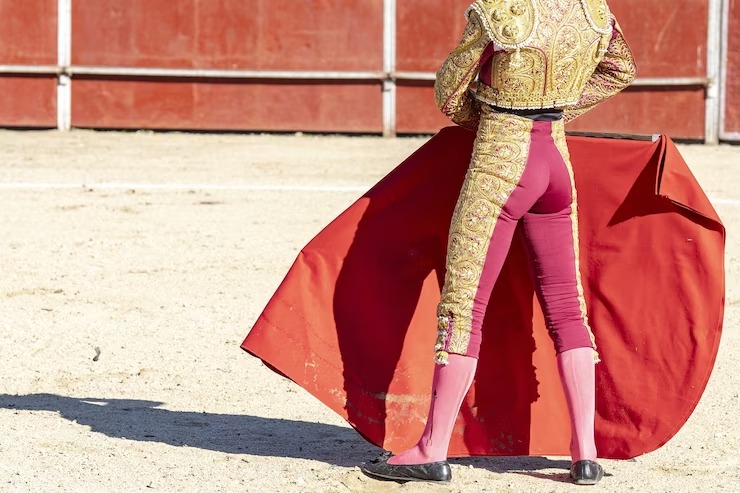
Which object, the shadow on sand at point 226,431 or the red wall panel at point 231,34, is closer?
the shadow on sand at point 226,431

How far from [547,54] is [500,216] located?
37 centimetres

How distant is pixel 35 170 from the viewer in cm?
980

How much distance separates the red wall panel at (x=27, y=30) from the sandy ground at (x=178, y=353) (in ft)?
8.70

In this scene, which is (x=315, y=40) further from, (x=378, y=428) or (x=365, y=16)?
(x=378, y=428)

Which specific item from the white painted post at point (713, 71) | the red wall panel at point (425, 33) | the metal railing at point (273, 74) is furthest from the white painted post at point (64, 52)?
the white painted post at point (713, 71)

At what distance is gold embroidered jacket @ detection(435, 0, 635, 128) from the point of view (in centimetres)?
324

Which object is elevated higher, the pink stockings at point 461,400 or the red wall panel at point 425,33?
the red wall panel at point 425,33

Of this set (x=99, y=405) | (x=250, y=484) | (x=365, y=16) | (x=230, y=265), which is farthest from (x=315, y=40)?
(x=250, y=484)

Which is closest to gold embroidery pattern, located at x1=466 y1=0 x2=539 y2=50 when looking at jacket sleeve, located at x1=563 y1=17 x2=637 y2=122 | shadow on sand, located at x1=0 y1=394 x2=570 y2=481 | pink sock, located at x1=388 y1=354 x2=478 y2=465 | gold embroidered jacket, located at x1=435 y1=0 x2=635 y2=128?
gold embroidered jacket, located at x1=435 y1=0 x2=635 y2=128

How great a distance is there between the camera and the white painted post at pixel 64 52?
12.3 meters

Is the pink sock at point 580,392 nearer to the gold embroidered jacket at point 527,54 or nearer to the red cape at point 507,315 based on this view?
the red cape at point 507,315

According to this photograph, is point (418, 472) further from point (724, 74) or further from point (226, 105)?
point (724, 74)

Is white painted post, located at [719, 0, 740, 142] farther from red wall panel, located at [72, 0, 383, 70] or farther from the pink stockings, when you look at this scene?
the pink stockings

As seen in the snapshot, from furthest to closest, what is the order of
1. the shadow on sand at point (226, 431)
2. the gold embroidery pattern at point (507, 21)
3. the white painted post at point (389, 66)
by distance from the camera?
the white painted post at point (389, 66)
the shadow on sand at point (226, 431)
the gold embroidery pattern at point (507, 21)
